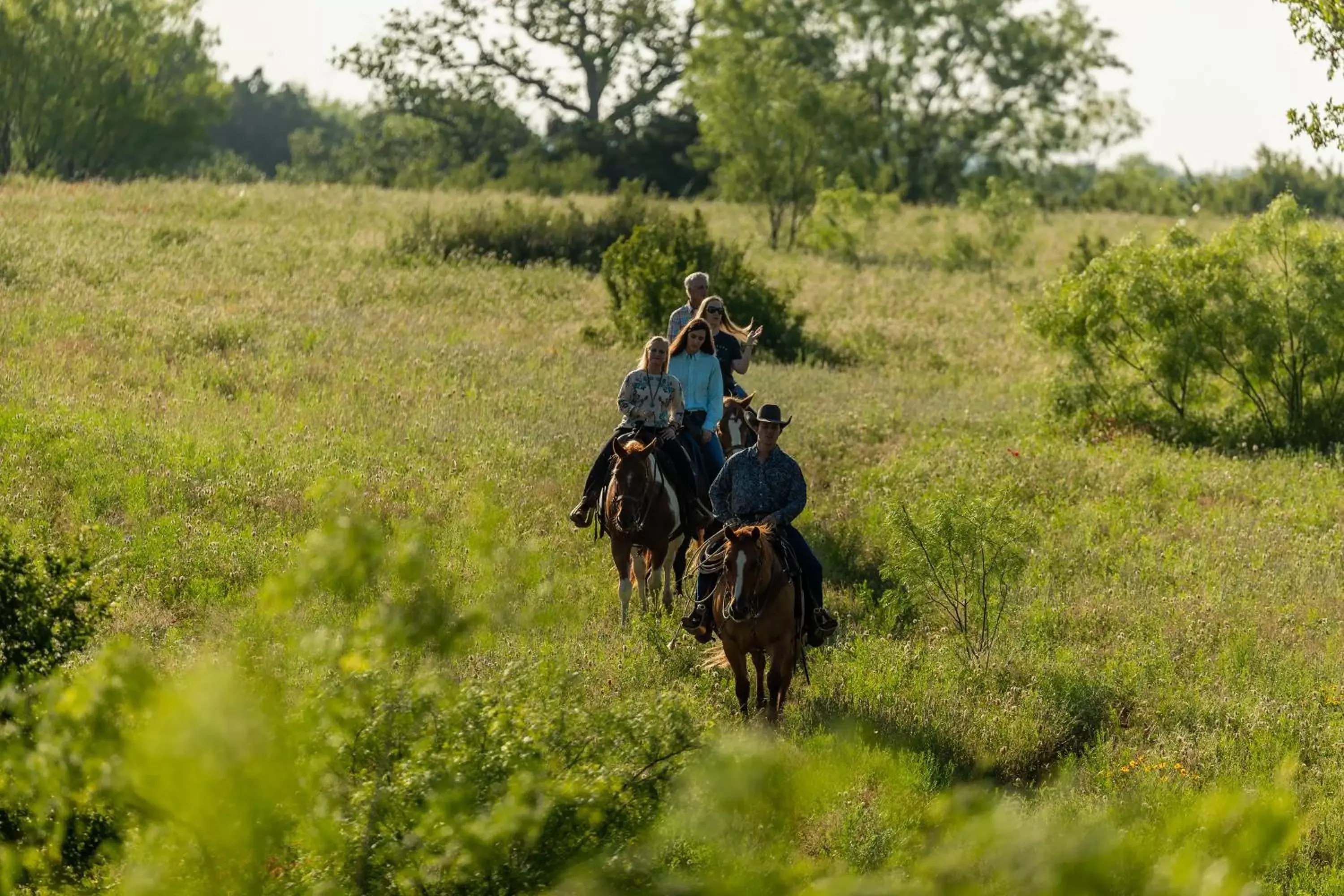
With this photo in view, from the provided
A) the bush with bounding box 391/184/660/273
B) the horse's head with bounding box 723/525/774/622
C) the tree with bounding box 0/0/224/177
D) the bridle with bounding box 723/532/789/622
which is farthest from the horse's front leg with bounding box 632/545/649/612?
the tree with bounding box 0/0/224/177

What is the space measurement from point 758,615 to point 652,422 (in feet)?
11.4

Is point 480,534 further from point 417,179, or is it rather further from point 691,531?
point 417,179

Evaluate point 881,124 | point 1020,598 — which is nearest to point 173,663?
point 1020,598

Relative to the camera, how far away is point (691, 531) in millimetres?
13664

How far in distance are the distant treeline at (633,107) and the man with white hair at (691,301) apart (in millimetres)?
31085

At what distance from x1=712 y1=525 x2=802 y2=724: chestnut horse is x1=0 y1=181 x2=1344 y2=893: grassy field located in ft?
1.26

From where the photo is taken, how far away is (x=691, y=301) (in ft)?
50.3

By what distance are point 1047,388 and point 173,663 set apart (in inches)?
678

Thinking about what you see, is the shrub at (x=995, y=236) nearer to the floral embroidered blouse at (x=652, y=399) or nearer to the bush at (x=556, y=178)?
the bush at (x=556, y=178)

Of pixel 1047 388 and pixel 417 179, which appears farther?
pixel 417 179

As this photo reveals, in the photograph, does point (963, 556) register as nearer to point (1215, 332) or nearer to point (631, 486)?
point (631, 486)

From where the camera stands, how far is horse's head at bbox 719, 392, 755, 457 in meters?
15.9

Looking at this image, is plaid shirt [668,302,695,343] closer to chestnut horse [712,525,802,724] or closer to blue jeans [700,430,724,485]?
blue jeans [700,430,724,485]

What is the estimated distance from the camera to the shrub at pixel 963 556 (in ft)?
43.8
